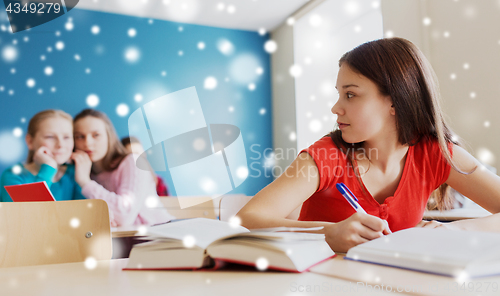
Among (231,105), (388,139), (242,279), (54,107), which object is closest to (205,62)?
(231,105)

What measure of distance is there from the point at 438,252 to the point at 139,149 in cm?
291

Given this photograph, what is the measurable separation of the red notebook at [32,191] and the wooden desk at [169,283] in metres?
0.78

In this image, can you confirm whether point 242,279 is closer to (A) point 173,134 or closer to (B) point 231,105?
(A) point 173,134

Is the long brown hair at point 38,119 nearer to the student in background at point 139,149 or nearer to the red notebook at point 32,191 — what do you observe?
the student in background at point 139,149

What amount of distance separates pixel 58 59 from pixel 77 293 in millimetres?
3108

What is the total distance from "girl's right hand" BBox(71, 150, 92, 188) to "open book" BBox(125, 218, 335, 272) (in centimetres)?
237

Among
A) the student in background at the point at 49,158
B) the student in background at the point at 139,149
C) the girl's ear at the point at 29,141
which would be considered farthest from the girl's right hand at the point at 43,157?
the student in background at the point at 139,149

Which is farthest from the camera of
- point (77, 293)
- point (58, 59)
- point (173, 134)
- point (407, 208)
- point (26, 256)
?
point (173, 134)

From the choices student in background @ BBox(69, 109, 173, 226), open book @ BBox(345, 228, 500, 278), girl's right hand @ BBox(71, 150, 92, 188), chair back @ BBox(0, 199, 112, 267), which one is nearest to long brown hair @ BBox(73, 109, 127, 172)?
student in background @ BBox(69, 109, 173, 226)

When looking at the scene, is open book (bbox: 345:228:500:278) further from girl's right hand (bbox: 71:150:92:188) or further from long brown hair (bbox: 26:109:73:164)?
long brown hair (bbox: 26:109:73:164)

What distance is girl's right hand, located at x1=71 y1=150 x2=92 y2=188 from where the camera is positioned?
103 inches

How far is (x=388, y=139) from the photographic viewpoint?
983 mm

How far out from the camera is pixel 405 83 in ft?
2.98

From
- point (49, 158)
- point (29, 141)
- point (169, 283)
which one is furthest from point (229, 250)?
point (29, 141)
